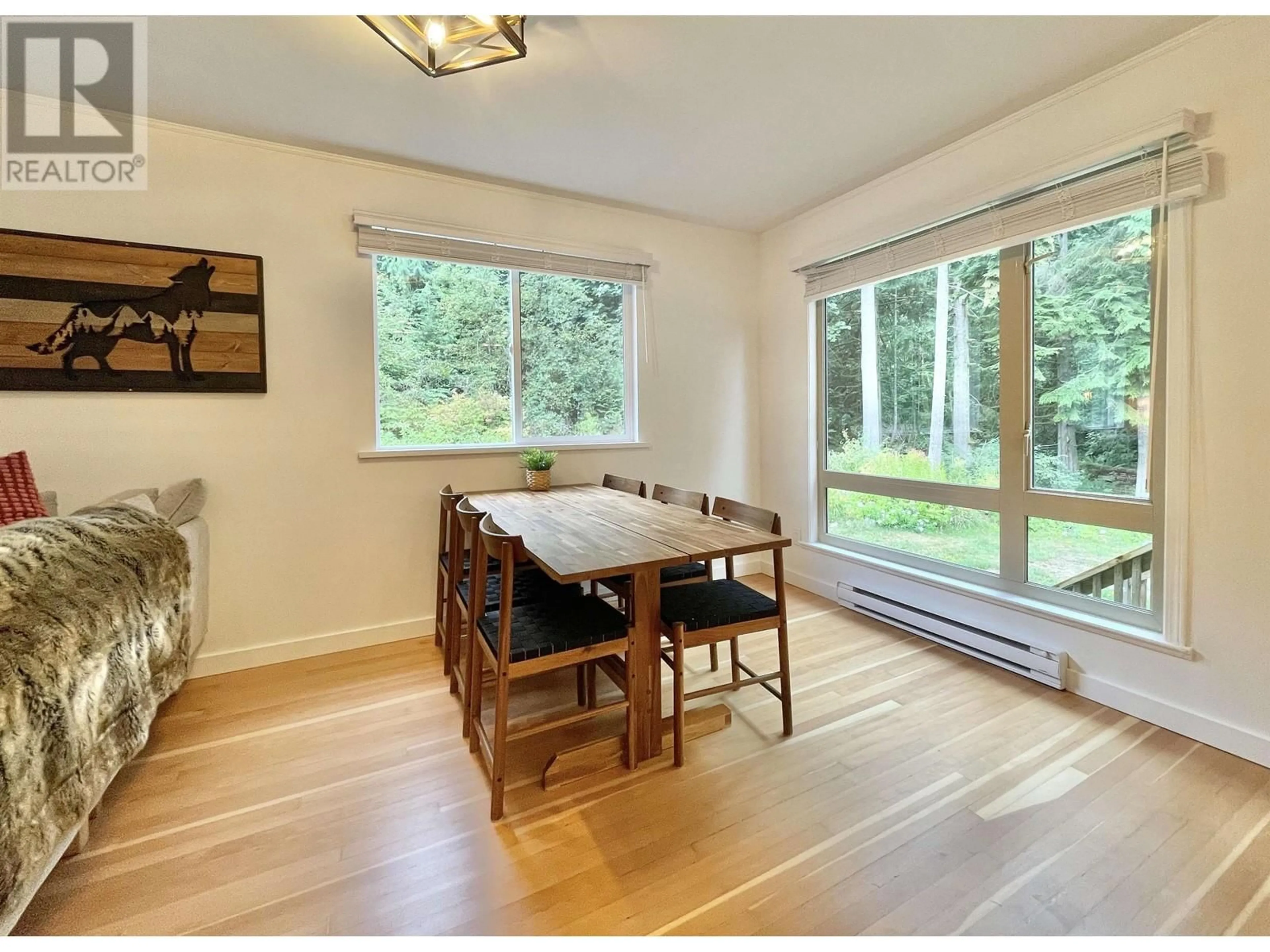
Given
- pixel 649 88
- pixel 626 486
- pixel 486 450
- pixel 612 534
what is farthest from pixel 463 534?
pixel 649 88

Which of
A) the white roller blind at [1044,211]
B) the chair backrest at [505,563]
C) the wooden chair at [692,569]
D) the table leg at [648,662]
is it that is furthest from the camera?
the wooden chair at [692,569]

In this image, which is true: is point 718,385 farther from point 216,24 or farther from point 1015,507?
point 216,24

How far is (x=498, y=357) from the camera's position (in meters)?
3.04

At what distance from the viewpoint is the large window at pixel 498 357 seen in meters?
2.81

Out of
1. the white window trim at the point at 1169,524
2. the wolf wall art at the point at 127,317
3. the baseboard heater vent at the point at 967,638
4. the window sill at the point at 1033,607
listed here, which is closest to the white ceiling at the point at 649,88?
the wolf wall art at the point at 127,317

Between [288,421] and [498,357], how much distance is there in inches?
43.1

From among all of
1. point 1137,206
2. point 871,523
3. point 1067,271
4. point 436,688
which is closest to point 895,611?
point 871,523

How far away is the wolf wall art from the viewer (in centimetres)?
210

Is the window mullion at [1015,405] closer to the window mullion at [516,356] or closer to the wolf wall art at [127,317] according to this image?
the window mullion at [516,356]

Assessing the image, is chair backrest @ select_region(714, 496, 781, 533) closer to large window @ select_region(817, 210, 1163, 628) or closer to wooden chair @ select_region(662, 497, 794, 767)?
wooden chair @ select_region(662, 497, 794, 767)

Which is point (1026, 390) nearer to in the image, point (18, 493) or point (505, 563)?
point (505, 563)

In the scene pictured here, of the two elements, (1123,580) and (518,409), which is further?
(518,409)

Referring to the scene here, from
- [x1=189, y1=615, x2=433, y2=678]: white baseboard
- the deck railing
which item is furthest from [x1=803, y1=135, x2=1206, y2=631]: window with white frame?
[x1=189, y1=615, x2=433, y2=678]: white baseboard

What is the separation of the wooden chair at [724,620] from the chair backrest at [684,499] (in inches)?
10.3
